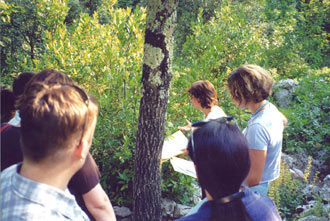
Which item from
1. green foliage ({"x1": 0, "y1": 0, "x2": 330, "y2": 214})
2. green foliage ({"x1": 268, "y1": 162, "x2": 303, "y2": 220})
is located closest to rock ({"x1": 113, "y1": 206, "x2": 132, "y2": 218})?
green foliage ({"x1": 0, "y1": 0, "x2": 330, "y2": 214})

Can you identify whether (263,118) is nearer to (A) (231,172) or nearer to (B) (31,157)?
(A) (231,172)

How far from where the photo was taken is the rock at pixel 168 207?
3.67 meters

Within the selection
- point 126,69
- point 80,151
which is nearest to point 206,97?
point 126,69

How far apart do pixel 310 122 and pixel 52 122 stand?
687cm

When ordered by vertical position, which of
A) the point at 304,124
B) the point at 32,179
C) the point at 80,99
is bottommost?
the point at 304,124

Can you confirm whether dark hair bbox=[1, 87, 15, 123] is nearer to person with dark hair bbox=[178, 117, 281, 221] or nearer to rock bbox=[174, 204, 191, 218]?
person with dark hair bbox=[178, 117, 281, 221]

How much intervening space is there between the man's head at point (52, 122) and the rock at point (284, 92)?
8.37 meters

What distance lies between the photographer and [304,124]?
682 cm

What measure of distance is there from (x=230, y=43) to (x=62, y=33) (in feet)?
8.62

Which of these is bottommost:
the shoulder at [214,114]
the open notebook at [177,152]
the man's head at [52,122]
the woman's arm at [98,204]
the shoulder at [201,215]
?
the open notebook at [177,152]

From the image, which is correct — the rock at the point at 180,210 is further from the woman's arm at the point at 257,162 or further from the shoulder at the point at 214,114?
the woman's arm at the point at 257,162

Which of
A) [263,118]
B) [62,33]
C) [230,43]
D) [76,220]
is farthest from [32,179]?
[230,43]

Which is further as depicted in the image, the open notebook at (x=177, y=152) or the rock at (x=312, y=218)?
the rock at (x=312, y=218)

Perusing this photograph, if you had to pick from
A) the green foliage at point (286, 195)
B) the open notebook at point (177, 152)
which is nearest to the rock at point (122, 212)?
the open notebook at point (177, 152)
